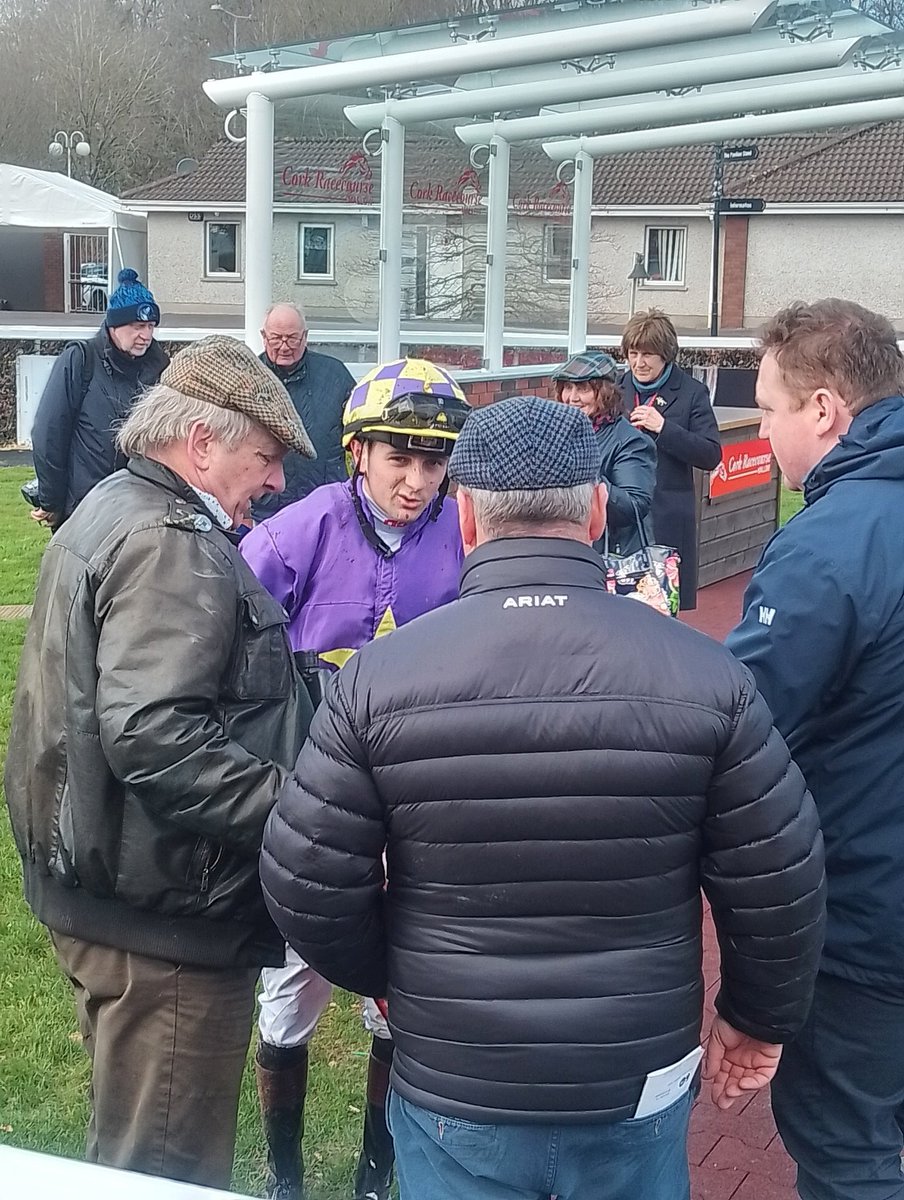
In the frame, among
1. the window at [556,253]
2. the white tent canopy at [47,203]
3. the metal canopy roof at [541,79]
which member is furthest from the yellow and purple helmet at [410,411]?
the white tent canopy at [47,203]

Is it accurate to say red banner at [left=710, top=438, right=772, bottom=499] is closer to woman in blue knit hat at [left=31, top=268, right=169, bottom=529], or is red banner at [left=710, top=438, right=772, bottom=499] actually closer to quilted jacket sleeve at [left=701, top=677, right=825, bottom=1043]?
Result: woman in blue knit hat at [left=31, top=268, right=169, bottom=529]

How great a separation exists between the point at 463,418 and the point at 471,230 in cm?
811

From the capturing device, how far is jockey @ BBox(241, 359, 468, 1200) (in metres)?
3.05

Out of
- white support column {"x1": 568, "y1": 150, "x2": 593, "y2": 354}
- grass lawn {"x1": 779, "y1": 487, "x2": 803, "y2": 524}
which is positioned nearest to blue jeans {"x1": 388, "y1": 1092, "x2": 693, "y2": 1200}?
white support column {"x1": 568, "y1": 150, "x2": 593, "y2": 354}

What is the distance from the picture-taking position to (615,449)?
5.41 meters

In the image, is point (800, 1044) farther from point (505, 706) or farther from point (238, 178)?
point (238, 178)

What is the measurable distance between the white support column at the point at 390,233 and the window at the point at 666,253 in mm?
30681

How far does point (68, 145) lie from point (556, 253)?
38.0m

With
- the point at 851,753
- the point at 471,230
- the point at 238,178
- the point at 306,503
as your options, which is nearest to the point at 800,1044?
the point at 851,753

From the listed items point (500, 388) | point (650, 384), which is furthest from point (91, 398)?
point (500, 388)

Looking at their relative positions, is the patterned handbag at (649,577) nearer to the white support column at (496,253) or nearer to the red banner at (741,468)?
the red banner at (741,468)

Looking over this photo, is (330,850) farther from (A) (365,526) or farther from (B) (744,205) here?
(B) (744,205)

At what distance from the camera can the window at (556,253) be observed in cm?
1198

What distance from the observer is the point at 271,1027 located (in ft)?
10.7
